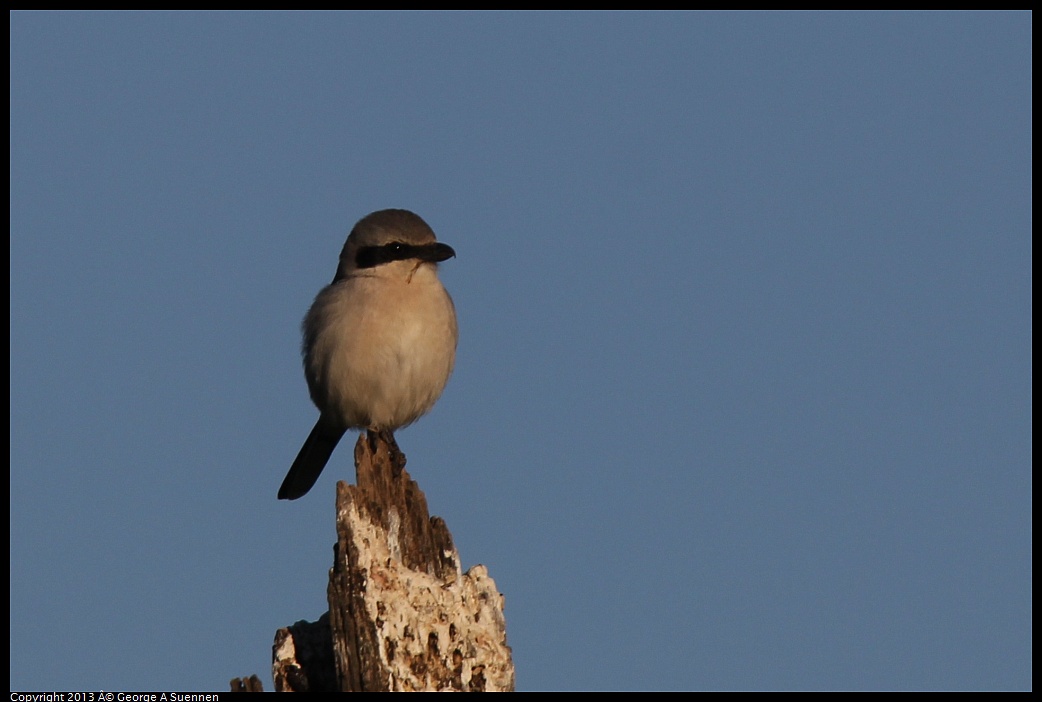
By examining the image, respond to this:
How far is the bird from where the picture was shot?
9.50m

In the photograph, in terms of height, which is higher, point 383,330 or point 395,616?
point 383,330

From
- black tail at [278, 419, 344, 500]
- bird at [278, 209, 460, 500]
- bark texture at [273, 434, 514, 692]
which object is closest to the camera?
bark texture at [273, 434, 514, 692]

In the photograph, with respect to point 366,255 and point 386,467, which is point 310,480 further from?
point 386,467

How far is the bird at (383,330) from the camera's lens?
9500 millimetres

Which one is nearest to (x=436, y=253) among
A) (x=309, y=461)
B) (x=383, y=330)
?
(x=383, y=330)

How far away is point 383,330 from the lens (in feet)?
31.1

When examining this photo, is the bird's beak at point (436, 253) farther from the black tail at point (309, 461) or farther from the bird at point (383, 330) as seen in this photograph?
the black tail at point (309, 461)

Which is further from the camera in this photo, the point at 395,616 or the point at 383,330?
the point at 383,330

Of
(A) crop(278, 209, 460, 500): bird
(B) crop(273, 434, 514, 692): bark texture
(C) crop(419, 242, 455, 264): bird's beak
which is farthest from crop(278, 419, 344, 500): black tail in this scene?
(B) crop(273, 434, 514, 692): bark texture

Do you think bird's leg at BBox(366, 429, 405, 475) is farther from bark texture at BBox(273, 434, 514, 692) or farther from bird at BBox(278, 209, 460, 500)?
bark texture at BBox(273, 434, 514, 692)

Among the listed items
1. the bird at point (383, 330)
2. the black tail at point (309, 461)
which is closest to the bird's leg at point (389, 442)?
the bird at point (383, 330)

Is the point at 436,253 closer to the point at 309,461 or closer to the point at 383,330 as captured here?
the point at 383,330

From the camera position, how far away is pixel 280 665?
6547 mm

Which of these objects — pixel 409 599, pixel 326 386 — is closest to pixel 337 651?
pixel 409 599
